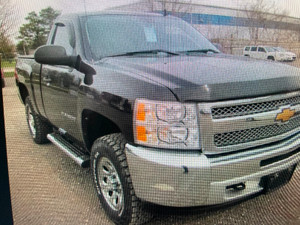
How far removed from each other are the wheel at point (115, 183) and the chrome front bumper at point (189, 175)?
4.7 inches

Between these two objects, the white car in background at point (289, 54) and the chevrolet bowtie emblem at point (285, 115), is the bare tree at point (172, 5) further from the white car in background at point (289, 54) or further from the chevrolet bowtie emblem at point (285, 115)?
the chevrolet bowtie emblem at point (285, 115)

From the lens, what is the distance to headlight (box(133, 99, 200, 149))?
142 cm

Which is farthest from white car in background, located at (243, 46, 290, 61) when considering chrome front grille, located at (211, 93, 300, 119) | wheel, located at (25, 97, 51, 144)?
wheel, located at (25, 97, 51, 144)

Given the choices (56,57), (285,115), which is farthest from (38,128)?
(285,115)

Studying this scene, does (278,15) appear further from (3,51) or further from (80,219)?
(80,219)

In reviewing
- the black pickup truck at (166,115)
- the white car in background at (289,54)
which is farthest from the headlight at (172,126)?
the white car in background at (289,54)

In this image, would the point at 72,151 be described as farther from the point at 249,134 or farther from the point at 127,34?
the point at 249,134

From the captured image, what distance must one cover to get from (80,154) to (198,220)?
1102mm

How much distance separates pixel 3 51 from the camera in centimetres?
173

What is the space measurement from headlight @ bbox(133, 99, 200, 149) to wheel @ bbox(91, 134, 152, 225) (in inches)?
12.0

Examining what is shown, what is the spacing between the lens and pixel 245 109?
59.2 inches

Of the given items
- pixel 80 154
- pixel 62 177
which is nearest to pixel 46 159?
pixel 62 177

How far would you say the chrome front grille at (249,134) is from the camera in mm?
1473

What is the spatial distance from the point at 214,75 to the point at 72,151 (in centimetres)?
143
